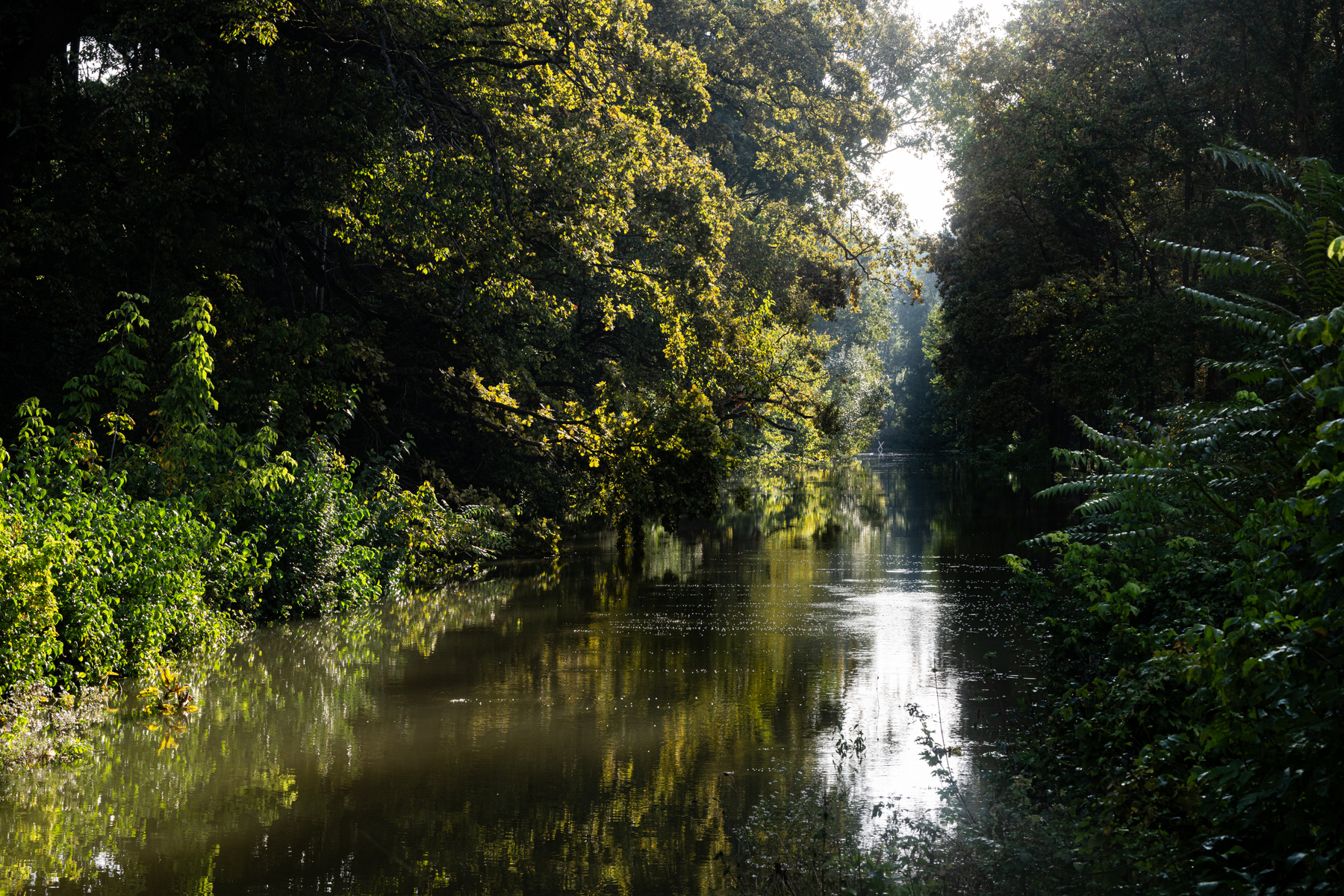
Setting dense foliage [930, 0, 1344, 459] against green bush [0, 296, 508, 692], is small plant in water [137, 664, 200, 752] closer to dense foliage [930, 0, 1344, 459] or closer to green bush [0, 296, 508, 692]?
green bush [0, 296, 508, 692]

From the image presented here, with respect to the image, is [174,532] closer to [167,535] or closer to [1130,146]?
[167,535]

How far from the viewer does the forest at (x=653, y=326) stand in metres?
5.46

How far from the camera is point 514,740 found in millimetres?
8625

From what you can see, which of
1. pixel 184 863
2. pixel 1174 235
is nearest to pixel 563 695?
pixel 184 863

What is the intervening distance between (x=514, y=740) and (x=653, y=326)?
2034cm

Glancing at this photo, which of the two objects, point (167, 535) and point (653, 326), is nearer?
point (167, 535)

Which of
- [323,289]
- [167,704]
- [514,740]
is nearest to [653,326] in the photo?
[323,289]

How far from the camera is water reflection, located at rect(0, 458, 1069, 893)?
6.11 m

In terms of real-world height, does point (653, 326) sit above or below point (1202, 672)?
above

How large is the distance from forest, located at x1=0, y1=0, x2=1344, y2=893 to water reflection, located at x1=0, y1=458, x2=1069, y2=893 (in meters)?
0.83

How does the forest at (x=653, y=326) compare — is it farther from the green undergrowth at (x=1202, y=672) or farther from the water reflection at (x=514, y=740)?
the water reflection at (x=514, y=740)

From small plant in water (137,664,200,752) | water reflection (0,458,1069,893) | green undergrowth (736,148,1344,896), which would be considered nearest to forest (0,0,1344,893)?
green undergrowth (736,148,1344,896)

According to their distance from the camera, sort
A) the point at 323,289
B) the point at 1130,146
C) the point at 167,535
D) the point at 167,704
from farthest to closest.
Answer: the point at 1130,146
the point at 323,289
the point at 167,535
the point at 167,704

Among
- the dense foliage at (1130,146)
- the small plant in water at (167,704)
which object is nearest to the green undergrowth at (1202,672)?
the small plant in water at (167,704)
